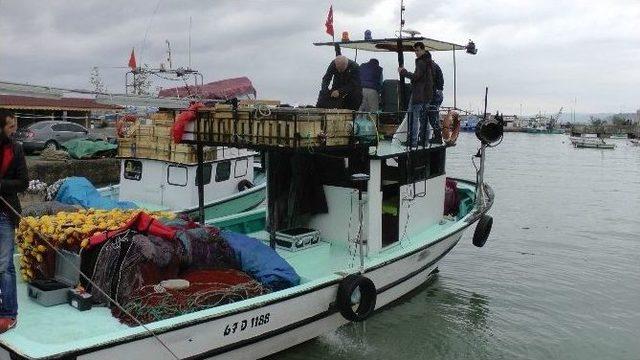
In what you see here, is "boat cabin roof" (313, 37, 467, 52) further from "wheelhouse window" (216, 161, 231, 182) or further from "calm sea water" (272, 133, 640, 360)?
"wheelhouse window" (216, 161, 231, 182)

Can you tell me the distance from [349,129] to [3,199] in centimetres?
421

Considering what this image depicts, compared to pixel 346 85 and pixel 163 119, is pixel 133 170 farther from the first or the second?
pixel 346 85

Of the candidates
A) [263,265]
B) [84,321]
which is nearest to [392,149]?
[263,265]

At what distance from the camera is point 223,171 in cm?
1505

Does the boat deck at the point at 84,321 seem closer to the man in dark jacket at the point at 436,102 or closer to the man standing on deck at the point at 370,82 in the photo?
the man in dark jacket at the point at 436,102

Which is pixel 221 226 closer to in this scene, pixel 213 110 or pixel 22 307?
pixel 213 110

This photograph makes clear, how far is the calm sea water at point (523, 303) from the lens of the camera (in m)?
8.92

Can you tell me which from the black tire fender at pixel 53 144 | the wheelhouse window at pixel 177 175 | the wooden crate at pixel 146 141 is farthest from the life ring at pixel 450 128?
the black tire fender at pixel 53 144

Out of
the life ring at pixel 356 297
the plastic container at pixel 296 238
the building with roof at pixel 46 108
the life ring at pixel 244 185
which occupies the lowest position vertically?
the life ring at pixel 356 297

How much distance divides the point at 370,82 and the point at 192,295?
6241mm

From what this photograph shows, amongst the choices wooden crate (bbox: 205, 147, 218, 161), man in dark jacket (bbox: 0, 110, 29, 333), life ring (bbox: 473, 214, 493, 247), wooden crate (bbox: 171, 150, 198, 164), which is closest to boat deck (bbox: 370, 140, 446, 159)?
life ring (bbox: 473, 214, 493, 247)

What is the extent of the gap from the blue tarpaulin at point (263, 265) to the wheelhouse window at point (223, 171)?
7520 mm

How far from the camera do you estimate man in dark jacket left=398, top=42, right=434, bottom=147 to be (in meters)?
9.48

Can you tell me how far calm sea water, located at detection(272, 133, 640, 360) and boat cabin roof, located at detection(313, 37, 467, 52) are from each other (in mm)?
4809
